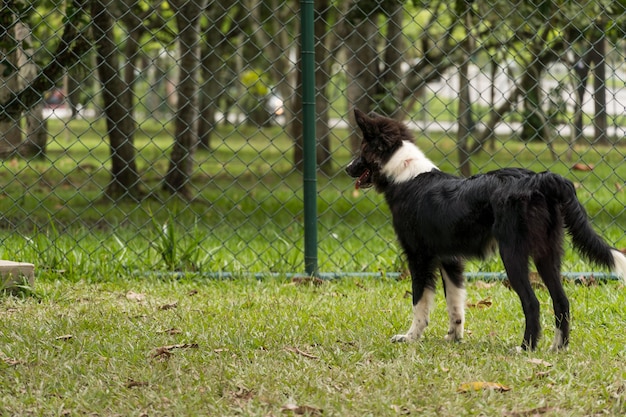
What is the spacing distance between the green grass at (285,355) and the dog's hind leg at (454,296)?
10cm

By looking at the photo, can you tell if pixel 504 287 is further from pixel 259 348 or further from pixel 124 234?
pixel 124 234

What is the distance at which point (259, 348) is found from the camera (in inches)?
169

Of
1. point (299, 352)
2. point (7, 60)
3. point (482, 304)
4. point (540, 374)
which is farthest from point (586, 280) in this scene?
point (7, 60)

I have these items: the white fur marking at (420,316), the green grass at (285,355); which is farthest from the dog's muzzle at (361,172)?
the green grass at (285,355)

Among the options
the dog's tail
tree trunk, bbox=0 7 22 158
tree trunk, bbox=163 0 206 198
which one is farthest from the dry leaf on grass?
tree trunk, bbox=163 0 206 198

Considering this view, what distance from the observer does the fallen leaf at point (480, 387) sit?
11.6 ft

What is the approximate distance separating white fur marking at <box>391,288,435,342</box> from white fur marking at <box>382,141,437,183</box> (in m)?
0.59

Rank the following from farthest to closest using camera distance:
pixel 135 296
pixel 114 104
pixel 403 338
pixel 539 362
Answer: pixel 114 104 < pixel 135 296 < pixel 403 338 < pixel 539 362

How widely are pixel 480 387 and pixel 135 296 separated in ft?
8.90

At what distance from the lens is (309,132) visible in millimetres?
5945

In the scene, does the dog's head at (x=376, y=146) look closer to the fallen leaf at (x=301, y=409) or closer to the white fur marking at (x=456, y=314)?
the white fur marking at (x=456, y=314)

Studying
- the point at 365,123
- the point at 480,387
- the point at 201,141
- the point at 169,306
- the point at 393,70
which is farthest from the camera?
the point at 393,70

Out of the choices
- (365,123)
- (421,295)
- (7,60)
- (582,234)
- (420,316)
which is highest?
(7,60)

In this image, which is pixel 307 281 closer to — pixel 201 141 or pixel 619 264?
pixel 619 264
